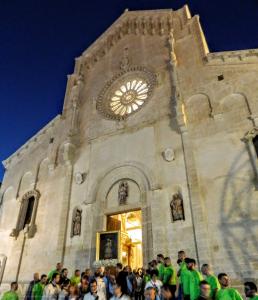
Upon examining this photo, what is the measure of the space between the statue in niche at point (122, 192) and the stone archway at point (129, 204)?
0.30m

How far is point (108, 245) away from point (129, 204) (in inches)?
92.8

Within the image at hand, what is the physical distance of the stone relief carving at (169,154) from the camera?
500 inches

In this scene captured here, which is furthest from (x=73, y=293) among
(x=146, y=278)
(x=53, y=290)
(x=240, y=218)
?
(x=240, y=218)

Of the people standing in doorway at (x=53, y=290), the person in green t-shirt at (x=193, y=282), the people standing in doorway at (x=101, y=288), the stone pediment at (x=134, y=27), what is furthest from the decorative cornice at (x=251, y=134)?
the stone pediment at (x=134, y=27)

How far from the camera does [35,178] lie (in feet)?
57.8

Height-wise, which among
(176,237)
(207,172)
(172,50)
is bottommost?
(176,237)

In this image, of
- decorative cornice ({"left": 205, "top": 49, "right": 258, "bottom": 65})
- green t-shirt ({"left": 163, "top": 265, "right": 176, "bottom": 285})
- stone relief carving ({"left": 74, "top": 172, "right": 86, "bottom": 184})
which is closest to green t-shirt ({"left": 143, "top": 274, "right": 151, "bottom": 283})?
green t-shirt ({"left": 163, "top": 265, "right": 176, "bottom": 285})

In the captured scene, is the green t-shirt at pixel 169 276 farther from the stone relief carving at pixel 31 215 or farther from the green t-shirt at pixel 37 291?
the stone relief carving at pixel 31 215

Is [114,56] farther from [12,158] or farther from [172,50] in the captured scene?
[12,158]

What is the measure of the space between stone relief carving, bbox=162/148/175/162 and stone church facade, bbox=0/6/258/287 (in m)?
0.07

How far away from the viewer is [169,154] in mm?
12805

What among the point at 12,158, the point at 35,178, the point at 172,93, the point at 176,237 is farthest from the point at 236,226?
the point at 12,158

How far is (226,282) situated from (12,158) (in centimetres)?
1974

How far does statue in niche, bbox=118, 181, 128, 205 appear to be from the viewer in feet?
43.3
